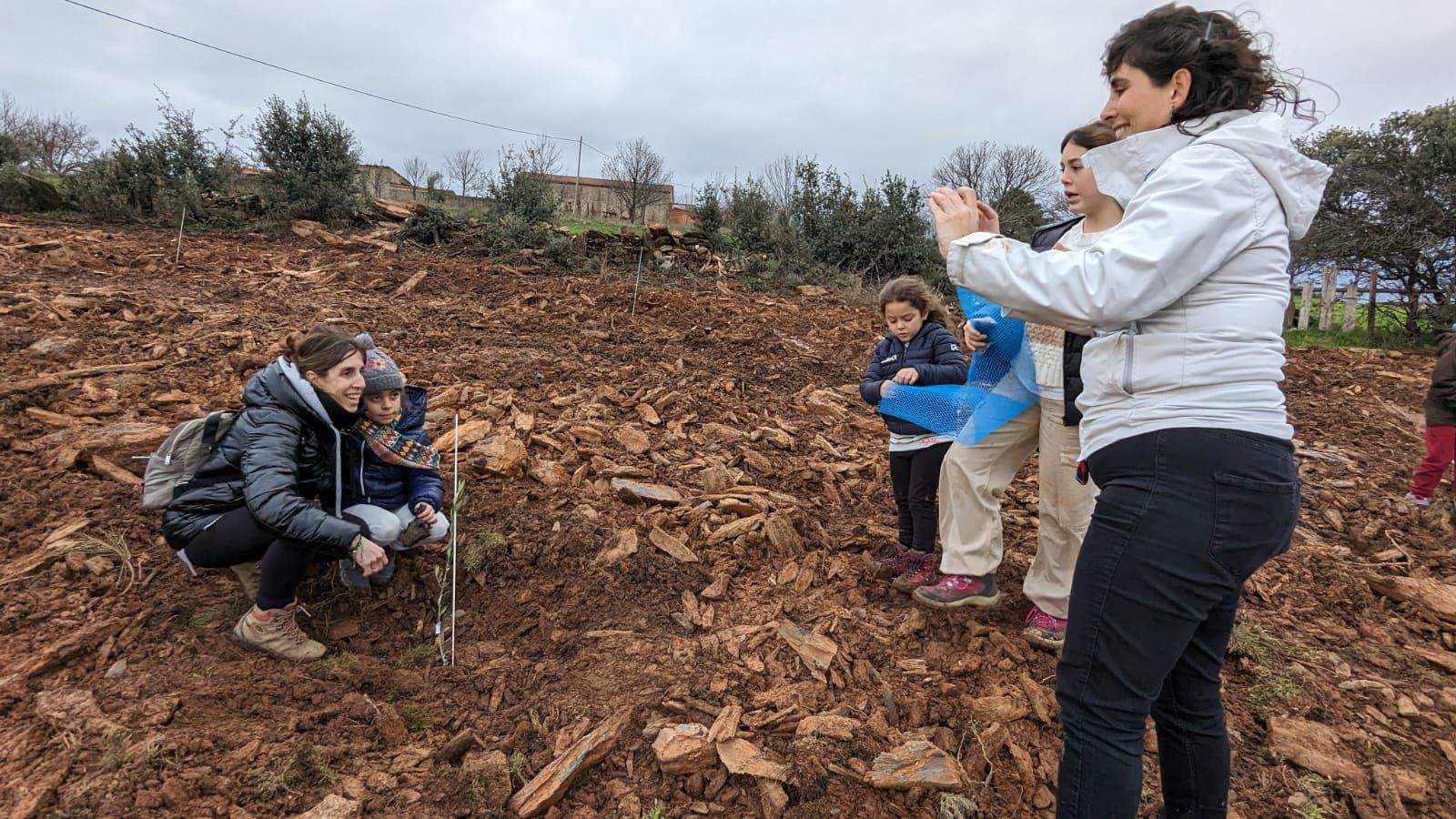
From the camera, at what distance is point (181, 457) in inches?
102

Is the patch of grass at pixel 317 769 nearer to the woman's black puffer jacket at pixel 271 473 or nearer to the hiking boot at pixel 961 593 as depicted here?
the woman's black puffer jacket at pixel 271 473

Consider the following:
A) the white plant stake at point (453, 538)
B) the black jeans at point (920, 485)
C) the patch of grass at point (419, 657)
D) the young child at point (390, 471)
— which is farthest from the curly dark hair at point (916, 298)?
the patch of grass at point (419, 657)

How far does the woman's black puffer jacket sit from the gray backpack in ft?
0.11

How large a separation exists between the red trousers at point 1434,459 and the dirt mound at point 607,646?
0.87ft

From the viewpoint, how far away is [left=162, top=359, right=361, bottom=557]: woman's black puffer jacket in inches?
94.6

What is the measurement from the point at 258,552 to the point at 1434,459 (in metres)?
7.14

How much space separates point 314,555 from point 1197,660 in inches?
111

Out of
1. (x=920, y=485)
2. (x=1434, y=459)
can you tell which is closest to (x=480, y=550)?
(x=920, y=485)

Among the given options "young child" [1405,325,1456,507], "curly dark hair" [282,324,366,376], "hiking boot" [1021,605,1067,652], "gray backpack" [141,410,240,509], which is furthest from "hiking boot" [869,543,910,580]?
"young child" [1405,325,1456,507]

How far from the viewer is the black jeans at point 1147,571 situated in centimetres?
133

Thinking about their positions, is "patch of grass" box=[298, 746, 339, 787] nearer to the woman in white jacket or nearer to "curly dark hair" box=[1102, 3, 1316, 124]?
the woman in white jacket

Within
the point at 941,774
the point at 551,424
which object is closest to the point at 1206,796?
the point at 941,774

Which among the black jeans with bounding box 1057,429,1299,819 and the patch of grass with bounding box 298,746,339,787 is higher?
the black jeans with bounding box 1057,429,1299,819

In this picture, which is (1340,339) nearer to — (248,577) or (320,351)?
(320,351)
